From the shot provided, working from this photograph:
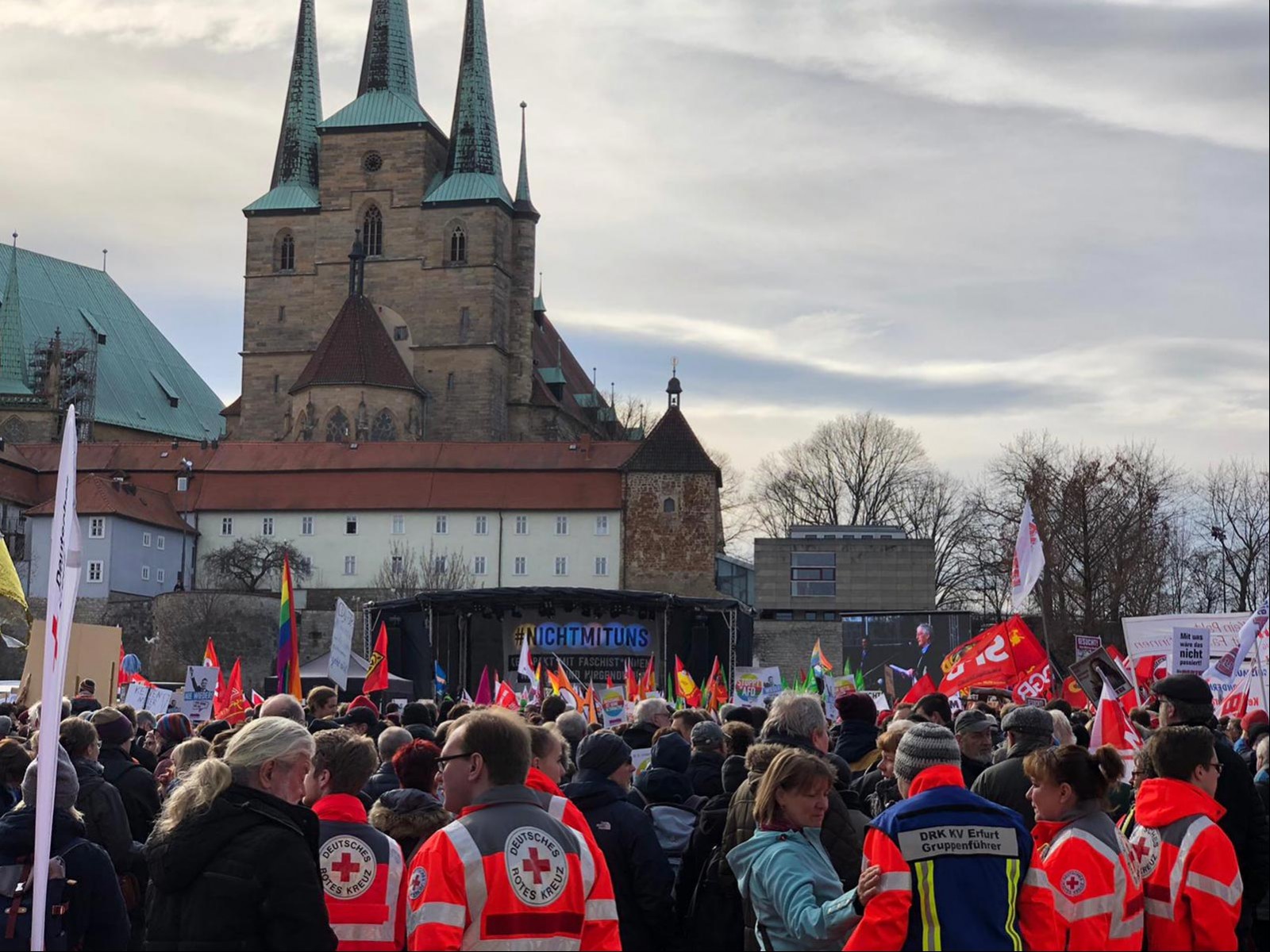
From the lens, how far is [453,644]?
5050 centimetres

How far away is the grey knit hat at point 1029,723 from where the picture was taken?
8.33 metres

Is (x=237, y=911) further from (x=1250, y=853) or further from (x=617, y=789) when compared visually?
(x=1250, y=853)

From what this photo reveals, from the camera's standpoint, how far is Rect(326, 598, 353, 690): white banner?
58.2 ft

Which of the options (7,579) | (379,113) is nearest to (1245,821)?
(7,579)

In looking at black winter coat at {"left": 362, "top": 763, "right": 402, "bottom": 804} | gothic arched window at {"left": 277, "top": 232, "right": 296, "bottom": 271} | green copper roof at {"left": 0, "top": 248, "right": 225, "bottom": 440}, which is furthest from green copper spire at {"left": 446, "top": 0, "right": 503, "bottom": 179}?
black winter coat at {"left": 362, "top": 763, "right": 402, "bottom": 804}

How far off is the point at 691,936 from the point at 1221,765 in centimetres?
240

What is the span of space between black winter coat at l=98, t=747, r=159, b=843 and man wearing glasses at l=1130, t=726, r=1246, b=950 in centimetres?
537

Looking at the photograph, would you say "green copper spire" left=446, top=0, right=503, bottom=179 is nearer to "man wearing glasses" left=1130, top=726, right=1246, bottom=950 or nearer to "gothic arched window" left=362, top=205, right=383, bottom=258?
"gothic arched window" left=362, top=205, right=383, bottom=258

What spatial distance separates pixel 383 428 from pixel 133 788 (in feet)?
250

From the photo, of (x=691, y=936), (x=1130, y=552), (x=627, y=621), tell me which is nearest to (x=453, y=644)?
(x=627, y=621)

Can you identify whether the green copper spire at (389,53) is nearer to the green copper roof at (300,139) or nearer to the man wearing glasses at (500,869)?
the green copper roof at (300,139)

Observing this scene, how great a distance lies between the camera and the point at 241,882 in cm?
535

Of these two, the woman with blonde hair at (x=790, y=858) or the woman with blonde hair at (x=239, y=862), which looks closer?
the woman with blonde hair at (x=239, y=862)

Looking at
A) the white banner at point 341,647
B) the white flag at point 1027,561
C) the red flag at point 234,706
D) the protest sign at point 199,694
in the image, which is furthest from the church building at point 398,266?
the white flag at point 1027,561
